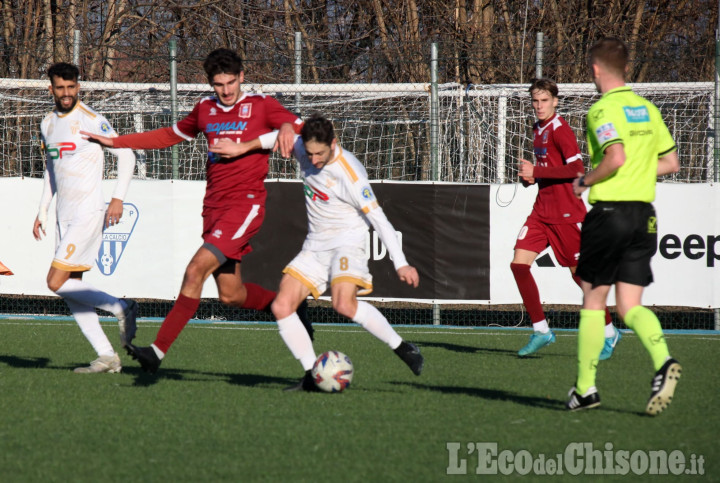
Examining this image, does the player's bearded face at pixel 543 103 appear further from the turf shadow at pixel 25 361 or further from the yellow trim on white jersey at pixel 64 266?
the turf shadow at pixel 25 361

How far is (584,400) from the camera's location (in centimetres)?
550

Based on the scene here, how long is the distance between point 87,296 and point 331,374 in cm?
228

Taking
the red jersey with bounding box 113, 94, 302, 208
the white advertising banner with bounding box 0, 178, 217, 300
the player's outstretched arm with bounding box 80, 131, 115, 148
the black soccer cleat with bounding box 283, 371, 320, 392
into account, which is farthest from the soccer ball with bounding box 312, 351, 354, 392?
the white advertising banner with bounding box 0, 178, 217, 300

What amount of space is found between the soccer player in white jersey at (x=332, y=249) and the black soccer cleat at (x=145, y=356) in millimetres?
831

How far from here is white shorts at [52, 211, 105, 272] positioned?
7219mm

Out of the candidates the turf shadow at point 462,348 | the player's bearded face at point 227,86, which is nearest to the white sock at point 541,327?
the turf shadow at point 462,348

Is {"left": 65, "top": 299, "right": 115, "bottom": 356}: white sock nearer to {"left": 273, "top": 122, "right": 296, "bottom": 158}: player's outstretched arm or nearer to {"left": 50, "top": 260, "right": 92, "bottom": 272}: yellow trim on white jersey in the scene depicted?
{"left": 50, "top": 260, "right": 92, "bottom": 272}: yellow trim on white jersey

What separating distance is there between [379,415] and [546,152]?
3.71 meters

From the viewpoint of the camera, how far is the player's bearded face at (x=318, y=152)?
611 centimetres

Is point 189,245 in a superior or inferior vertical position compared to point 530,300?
superior

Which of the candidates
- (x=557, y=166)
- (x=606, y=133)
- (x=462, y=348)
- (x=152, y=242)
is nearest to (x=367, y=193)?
(x=606, y=133)

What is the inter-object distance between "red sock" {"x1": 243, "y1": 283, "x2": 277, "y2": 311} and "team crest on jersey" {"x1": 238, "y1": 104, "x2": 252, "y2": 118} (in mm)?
1287
